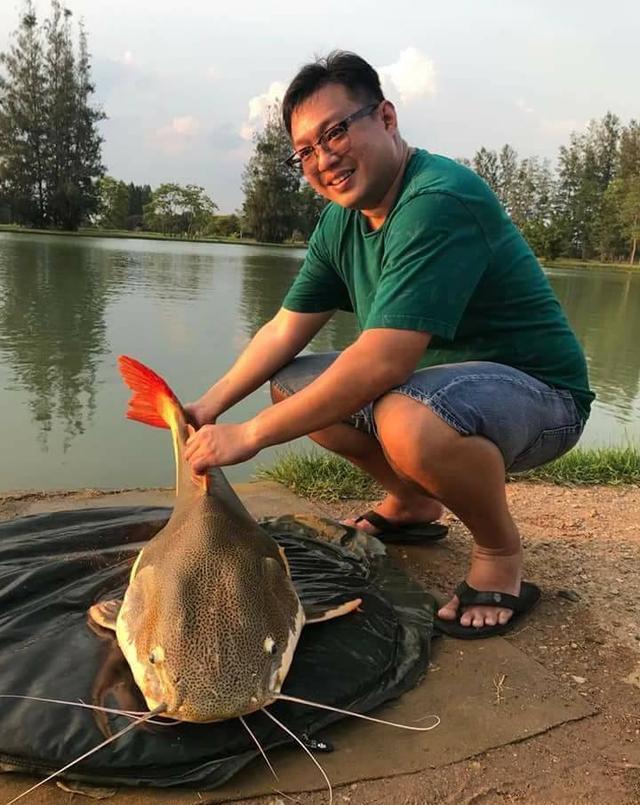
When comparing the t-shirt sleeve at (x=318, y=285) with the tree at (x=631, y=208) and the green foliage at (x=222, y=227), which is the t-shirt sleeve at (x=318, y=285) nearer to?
the tree at (x=631, y=208)

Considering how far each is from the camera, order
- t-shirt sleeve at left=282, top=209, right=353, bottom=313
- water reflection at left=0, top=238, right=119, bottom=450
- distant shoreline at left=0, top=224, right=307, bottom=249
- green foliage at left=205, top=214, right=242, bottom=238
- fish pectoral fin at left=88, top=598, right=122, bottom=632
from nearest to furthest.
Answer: fish pectoral fin at left=88, top=598, right=122, bottom=632, t-shirt sleeve at left=282, top=209, right=353, bottom=313, water reflection at left=0, top=238, right=119, bottom=450, distant shoreline at left=0, top=224, right=307, bottom=249, green foliage at left=205, top=214, right=242, bottom=238

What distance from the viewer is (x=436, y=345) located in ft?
8.89

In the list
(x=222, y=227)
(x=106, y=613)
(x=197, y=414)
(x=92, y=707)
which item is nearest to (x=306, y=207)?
(x=222, y=227)

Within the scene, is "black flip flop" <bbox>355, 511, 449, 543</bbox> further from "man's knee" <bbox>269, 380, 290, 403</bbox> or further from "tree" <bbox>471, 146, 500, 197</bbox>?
"tree" <bbox>471, 146, 500, 197</bbox>

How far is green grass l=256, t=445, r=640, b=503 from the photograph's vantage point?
154 inches

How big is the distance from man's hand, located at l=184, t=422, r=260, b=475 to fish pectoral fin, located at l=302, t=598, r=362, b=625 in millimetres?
519

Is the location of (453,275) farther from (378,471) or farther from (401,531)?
(401,531)

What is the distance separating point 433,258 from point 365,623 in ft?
3.84

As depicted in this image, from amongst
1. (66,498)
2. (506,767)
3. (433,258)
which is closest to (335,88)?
(433,258)

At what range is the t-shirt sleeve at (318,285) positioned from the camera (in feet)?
9.82

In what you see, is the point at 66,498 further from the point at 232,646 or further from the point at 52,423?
the point at 52,423

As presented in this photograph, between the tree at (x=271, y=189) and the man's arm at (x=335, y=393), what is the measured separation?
188ft

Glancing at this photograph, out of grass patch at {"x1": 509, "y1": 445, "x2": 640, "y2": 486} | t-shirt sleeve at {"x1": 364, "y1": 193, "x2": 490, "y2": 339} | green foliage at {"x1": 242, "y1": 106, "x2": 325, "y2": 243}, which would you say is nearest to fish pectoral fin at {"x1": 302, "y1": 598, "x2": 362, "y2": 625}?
t-shirt sleeve at {"x1": 364, "y1": 193, "x2": 490, "y2": 339}

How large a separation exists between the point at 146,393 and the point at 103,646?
1.14 metres
